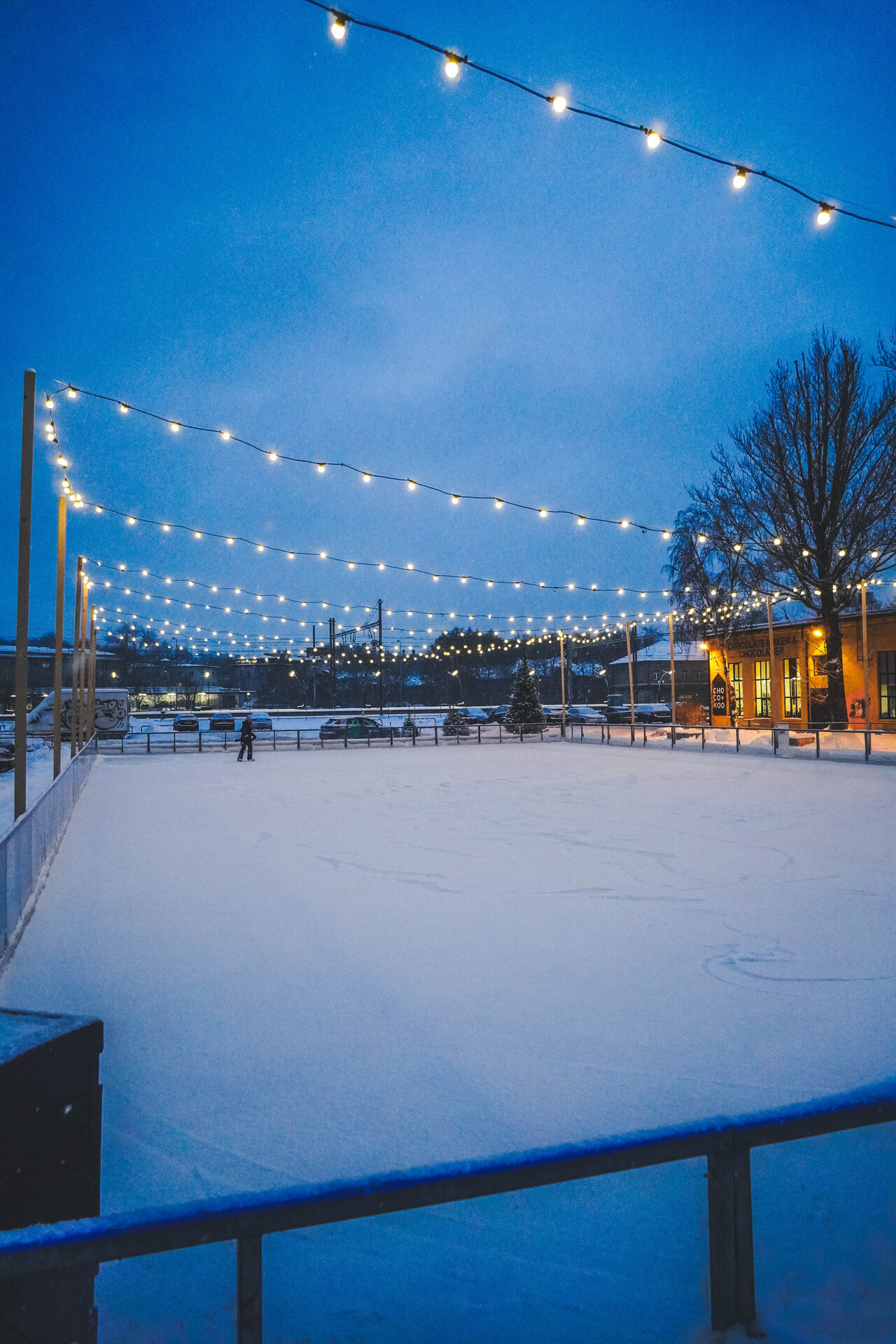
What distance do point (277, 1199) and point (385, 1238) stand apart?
1345mm

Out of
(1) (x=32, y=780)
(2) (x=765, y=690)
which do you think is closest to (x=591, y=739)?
(2) (x=765, y=690)

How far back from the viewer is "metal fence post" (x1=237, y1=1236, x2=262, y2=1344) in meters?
1.15

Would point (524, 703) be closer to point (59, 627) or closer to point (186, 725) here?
point (186, 725)

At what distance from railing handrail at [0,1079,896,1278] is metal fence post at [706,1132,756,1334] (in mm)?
40

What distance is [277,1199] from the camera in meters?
1.10

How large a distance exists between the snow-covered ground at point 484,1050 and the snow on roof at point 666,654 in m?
36.1

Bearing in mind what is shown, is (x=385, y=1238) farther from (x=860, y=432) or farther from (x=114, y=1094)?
(x=860, y=432)

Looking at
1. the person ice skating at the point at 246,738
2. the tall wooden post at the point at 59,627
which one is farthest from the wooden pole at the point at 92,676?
the tall wooden post at the point at 59,627

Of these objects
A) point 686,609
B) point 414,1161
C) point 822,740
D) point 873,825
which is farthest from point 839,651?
point 414,1161

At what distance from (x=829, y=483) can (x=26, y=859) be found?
69.7ft

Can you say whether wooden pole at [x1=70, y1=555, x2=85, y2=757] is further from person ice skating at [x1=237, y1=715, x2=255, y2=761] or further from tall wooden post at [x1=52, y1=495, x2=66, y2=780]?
person ice skating at [x1=237, y1=715, x2=255, y2=761]

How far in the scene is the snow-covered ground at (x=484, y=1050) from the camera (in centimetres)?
187

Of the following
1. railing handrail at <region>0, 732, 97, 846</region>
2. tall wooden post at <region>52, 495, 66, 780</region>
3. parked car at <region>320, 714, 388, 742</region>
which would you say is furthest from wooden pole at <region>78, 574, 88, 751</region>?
parked car at <region>320, 714, 388, 742</region>

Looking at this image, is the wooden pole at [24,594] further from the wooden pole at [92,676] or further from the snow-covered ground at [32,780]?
the wooden pole at [92,676]
